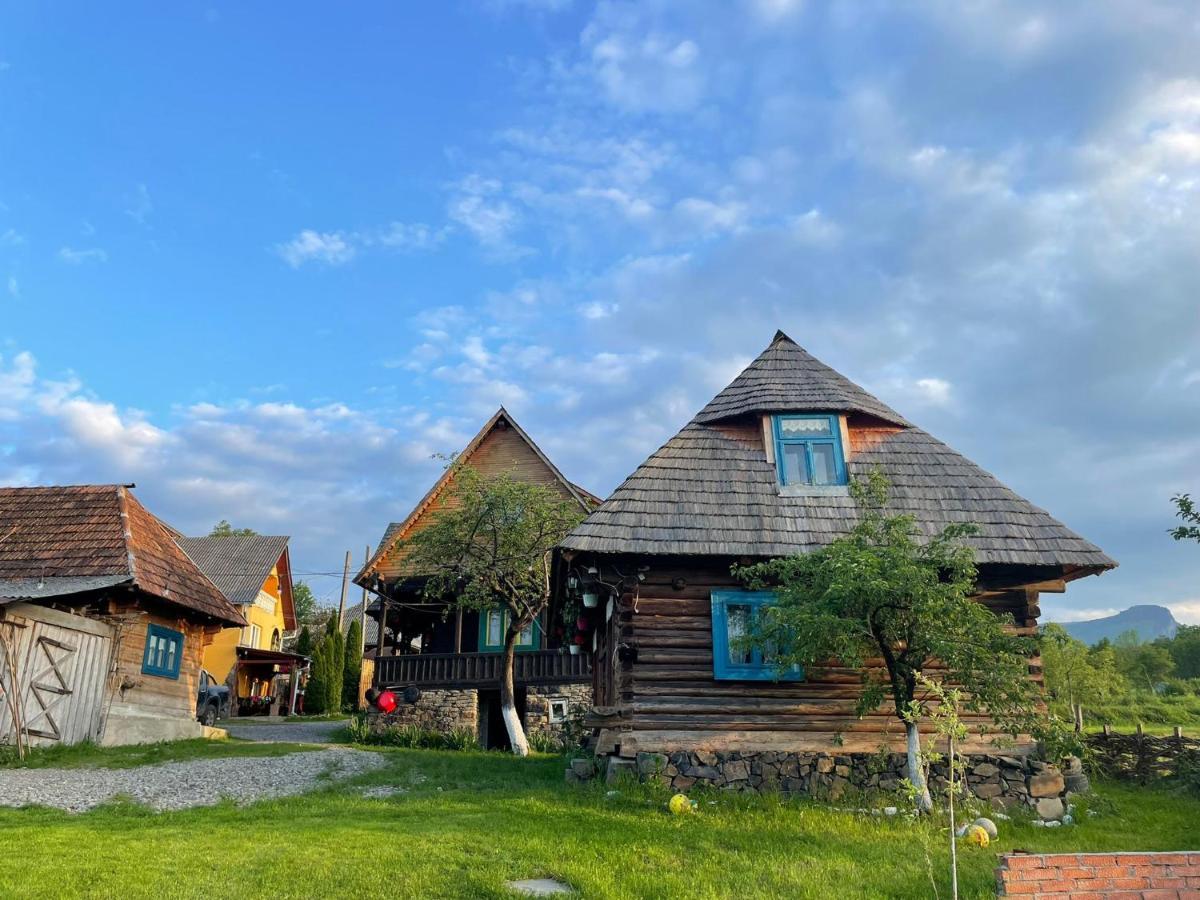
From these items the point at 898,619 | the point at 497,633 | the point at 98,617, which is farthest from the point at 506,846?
the point at 497,633

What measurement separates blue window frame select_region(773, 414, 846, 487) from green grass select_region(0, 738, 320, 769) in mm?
10877

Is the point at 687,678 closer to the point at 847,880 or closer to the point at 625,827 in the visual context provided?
the point at 625,827

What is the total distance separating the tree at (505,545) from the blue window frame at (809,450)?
24.9 feet

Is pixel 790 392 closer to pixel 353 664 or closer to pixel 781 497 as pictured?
pixel 781 497

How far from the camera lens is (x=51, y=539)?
18438mm

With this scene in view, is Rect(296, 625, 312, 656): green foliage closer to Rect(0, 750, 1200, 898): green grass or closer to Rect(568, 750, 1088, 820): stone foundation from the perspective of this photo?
Rect(0, 750, 1200, 898): green grass

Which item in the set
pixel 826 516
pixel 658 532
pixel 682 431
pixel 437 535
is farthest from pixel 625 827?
pixel 437 535

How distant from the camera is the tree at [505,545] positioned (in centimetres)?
2012

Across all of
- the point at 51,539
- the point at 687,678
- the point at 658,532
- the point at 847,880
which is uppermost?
the point at 51,539

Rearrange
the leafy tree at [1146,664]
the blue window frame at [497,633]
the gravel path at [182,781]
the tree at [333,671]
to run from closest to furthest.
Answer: the gravel path at [182,781], the blue window frame at [497,633], the tree at [333,671], the leafy tree at [1146,664]

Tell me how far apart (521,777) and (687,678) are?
351cm

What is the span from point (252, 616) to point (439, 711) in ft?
60.8

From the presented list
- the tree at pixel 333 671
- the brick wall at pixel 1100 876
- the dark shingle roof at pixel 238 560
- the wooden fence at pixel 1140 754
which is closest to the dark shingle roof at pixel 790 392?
the wooden fence at pixel 1140 754

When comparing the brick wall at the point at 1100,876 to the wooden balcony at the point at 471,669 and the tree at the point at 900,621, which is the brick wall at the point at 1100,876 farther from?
the wooden balcony at the point at 471,669
